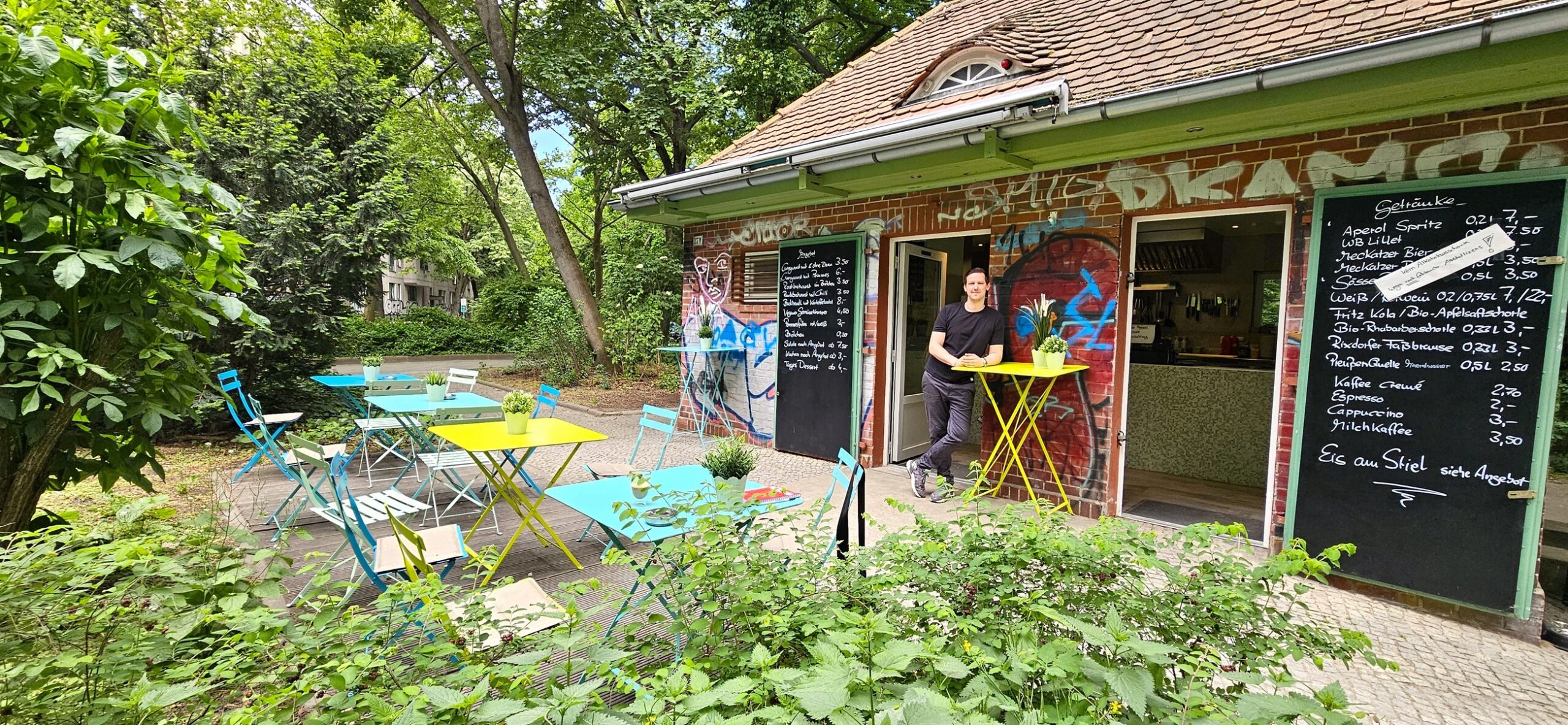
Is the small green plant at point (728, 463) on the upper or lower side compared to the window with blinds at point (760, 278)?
lower

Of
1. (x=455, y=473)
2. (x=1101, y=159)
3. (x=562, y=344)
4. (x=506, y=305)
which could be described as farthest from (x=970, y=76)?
(x=506, y=305)

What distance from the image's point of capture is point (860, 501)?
8.79ft

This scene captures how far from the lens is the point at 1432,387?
3.43 m

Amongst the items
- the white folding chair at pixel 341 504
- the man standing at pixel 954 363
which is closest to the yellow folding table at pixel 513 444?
the white folding chair at pixel 341 504

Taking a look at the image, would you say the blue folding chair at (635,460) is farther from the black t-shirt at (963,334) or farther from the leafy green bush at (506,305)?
the leafy green bush at (506,305)

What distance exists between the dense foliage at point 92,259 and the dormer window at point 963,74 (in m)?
5.38

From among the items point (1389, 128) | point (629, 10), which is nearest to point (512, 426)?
point (1389, 128)

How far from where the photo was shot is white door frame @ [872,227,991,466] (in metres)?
6.22

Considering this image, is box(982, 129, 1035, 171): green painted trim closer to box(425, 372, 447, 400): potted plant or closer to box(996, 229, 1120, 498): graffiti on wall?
box(996, 229, 1120, 498): graffiti on wall

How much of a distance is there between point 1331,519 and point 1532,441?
932 mm

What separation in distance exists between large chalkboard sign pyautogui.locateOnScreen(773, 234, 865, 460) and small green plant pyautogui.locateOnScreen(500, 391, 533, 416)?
131 inches

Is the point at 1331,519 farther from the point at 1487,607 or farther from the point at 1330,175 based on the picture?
the point at 1330,175

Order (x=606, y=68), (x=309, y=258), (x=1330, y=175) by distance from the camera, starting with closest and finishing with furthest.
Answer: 1. (x=1330, y=175)
2. (x=309, y=258)
3. (x=606, y=68)

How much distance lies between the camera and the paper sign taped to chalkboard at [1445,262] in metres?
3.28
